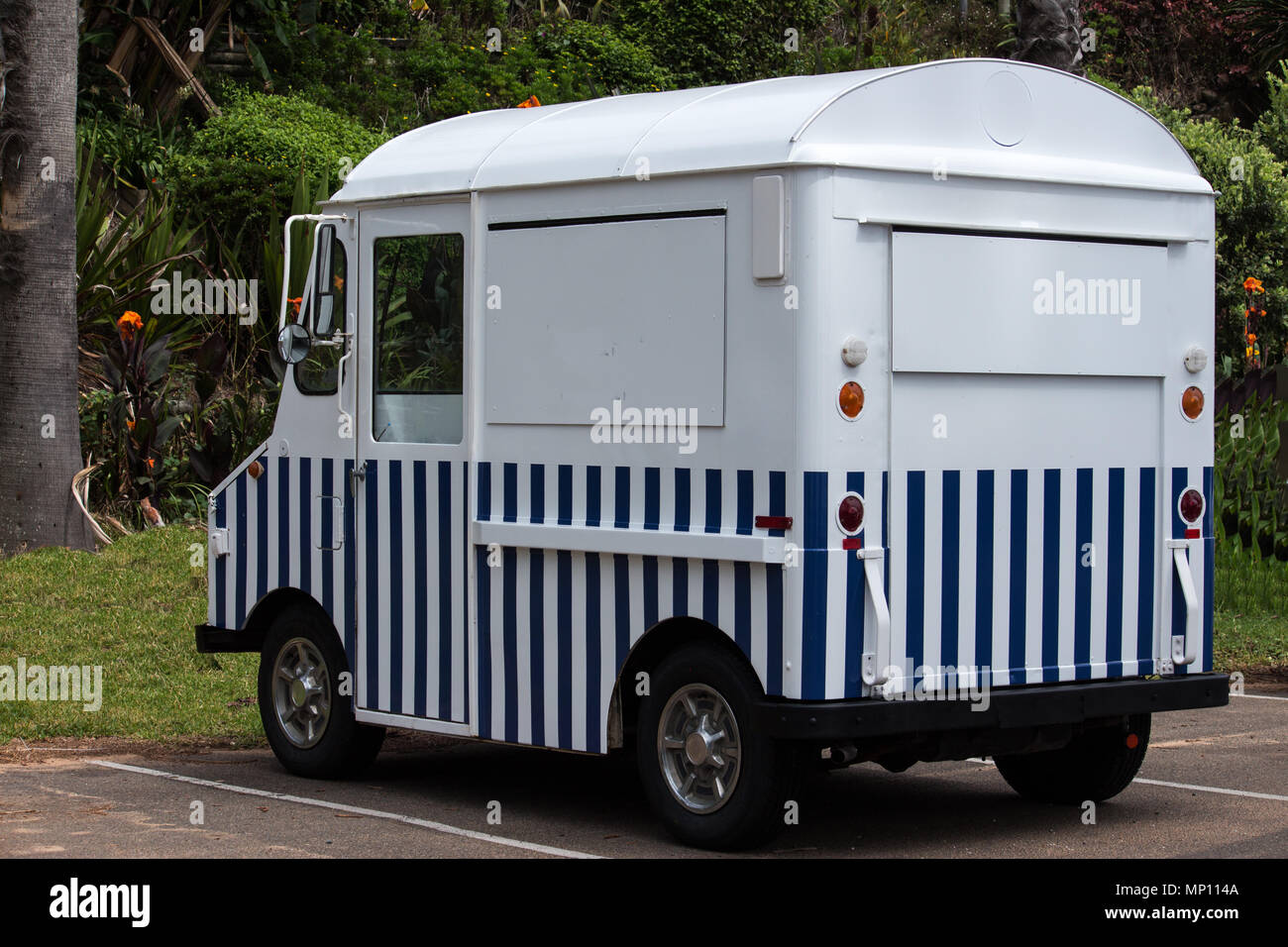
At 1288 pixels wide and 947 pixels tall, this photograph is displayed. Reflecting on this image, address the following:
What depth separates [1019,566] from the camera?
26.1 feet

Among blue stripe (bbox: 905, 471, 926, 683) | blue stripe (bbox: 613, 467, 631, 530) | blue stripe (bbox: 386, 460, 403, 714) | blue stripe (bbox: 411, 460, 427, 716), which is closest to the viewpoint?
blue stripe (bbox: 905, 471, 926, 683)

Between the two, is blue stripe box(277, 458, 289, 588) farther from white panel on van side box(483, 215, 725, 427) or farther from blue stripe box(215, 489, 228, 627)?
white panel on van side box(483, 215, 725, 427)

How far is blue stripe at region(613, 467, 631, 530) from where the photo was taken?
26.2 ft

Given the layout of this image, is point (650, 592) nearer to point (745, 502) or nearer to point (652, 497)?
point (652, 497)

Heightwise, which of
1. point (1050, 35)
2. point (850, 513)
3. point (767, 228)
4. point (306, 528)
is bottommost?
point (306, 528)

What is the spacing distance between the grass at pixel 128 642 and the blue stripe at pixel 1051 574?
464cm

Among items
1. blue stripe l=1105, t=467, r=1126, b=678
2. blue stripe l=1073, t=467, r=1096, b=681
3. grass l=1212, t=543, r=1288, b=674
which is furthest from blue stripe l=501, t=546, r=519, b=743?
grass l=1212, t=543, r=1288, b=674

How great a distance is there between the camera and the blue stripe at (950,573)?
25.2 ft

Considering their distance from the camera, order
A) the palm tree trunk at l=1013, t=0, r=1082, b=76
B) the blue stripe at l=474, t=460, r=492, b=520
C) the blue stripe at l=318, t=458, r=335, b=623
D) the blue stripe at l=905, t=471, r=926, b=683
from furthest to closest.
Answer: the palm tree trunk at l=1013, t=0, r=1082, b=76
the blue stripe at l=318, t=458, r=335, b=623
the blue stripe at l=474, t=460, r=492, b=520
the blue stripe at l=905, t=471, r=926, b=683

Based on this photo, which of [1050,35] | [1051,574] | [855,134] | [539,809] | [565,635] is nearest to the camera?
[855,134]

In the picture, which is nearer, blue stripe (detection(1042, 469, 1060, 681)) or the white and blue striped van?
the white and blue striped van

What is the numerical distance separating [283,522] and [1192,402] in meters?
4.32

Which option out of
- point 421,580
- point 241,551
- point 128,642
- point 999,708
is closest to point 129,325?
point 128,642

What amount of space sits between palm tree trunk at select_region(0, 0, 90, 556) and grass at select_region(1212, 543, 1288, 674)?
27.4 feet
